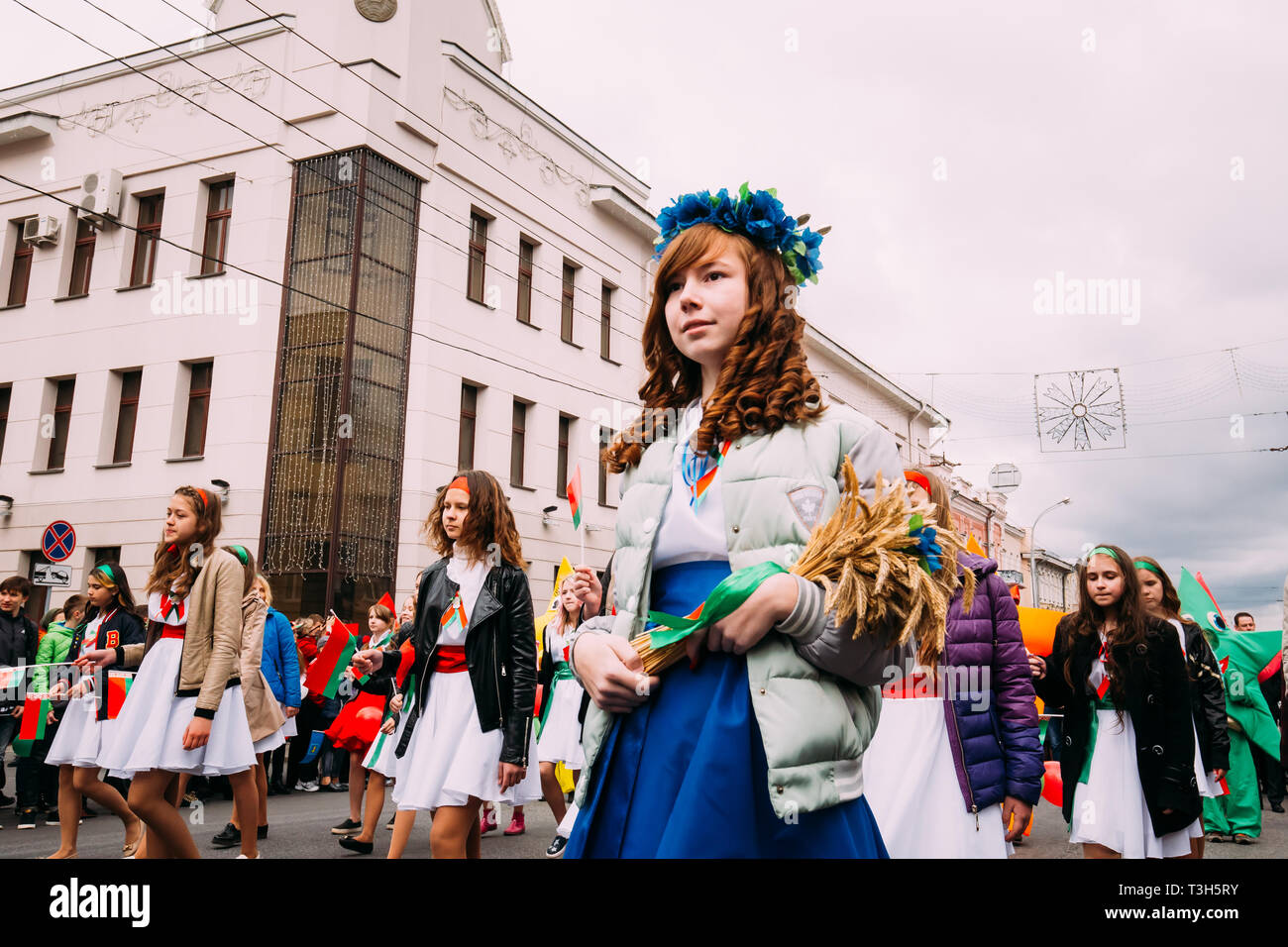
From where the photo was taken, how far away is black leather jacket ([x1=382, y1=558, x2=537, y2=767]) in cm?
489

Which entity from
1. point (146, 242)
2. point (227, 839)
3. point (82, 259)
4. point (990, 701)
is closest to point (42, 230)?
point (82, 259)

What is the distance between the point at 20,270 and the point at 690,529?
24.8m

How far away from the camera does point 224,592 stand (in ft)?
17.4

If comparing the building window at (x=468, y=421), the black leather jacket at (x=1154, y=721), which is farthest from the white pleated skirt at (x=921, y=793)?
the building window at (x=468, y=421)

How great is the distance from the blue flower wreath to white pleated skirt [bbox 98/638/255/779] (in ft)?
13.4

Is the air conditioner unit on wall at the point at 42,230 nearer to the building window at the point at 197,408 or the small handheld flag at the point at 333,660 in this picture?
the building window at the point at 197,408

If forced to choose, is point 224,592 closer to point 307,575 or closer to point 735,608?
point 735,608

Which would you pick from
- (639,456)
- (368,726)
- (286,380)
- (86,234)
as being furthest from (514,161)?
(639,456)

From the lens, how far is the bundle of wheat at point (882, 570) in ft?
5.83

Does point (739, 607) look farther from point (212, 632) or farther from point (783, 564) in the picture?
point (212, 632)

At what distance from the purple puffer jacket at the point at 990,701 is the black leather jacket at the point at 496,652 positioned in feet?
6.67
